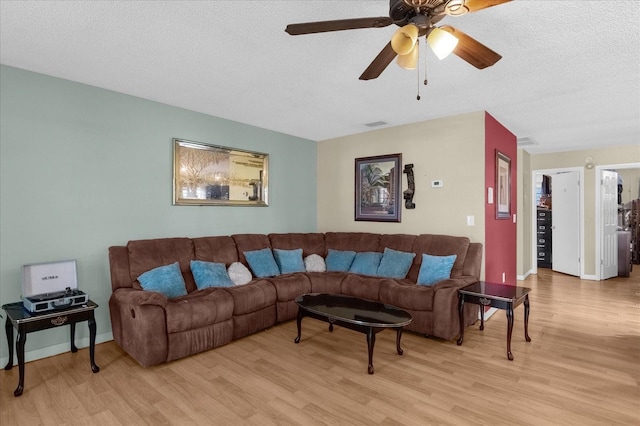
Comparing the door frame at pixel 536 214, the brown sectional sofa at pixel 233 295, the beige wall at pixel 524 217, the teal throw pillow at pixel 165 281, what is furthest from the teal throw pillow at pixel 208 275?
the door frame at pixel 536 214

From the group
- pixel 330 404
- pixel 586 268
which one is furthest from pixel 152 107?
pixel 586 268

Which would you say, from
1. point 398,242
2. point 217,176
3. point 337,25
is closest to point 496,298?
point 398,242

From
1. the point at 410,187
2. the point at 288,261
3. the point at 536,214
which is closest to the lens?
the point at 288,261

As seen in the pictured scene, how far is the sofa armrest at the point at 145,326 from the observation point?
261cm

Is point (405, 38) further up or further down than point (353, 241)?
further up

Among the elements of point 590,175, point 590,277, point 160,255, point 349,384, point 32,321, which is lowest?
point 349,384

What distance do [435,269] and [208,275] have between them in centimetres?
243

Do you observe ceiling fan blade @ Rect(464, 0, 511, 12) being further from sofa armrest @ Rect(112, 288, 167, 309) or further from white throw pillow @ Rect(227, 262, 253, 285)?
white throw pillow @ Rect(227, 262, 253, 285)

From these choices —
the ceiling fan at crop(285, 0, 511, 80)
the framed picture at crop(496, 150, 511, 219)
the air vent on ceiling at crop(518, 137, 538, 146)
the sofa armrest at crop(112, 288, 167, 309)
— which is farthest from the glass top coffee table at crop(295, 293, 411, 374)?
the air vent on ceiling at crop(518, 137, 538, 146)

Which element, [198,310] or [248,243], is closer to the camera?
[198,310]

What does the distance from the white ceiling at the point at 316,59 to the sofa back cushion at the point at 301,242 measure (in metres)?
1.61

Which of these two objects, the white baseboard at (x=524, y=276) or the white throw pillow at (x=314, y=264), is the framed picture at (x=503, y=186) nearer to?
the white baseboard at (x=524, y=276)

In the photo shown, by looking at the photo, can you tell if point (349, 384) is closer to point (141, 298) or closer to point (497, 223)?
point (141, 298)

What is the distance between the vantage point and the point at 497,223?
4.23 metres
